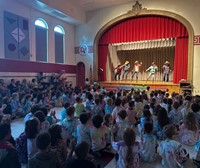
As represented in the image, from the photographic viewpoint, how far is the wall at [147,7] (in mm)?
10008

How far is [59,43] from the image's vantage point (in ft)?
40.7

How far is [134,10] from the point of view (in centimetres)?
1127

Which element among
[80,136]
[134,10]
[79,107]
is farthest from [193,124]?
[134,10]

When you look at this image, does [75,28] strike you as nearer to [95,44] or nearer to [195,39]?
[95,44]

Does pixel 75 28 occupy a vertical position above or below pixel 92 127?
above

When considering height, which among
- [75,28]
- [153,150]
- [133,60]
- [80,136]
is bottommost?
[153,150]

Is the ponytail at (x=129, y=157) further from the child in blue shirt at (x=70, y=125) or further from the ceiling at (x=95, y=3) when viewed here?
the ceiling at (x=95, y=3)

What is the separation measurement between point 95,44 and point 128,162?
11361 mm

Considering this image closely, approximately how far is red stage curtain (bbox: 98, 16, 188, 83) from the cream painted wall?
2.22 m

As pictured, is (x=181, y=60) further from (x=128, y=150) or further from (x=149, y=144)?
(x=128, y=150)

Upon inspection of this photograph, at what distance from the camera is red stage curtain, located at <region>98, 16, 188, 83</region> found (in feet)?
35.1

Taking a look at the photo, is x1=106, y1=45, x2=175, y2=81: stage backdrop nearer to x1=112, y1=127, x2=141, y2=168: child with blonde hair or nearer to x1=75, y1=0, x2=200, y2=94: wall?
x1=75, y1=0, x2=200, y2=94: wall

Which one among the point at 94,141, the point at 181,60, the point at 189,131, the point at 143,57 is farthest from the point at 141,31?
the point at 94,141

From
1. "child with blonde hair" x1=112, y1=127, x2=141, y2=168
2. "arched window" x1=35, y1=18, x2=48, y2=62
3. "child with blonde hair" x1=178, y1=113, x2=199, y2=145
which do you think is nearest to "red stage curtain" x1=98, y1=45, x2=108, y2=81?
"arched window" x1=35, y1=18, x2=48, y2=62
